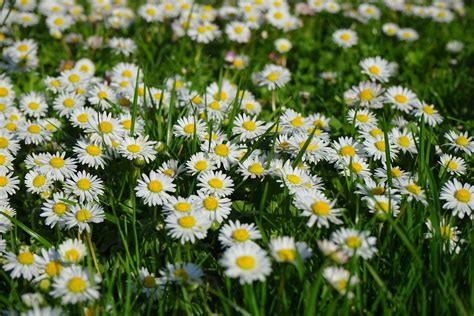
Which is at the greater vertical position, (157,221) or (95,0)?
(95,0)

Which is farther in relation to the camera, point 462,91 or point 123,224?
point 462,91

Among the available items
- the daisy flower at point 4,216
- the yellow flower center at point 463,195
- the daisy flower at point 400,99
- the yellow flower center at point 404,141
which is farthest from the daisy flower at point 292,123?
the daisy flower at point 4,216

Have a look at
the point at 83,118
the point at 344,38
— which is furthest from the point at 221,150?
the point at 344,38

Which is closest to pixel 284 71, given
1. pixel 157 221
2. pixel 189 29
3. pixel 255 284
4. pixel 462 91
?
pixel 189 29

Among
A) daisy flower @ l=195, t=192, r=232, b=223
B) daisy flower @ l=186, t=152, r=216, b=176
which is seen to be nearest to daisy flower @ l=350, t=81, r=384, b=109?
daisy flower @ l=186, t=152, r=216, b=176

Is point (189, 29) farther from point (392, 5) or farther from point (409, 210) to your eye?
point (409, 210)

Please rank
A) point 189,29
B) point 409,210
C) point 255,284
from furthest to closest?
point 189,29 → point 409,210 → point 255,284

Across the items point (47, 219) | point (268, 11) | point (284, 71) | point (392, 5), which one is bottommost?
point (47, 219)

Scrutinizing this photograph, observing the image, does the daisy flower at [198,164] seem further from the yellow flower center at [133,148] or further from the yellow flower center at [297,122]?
the yellow flower center at [297,122]
